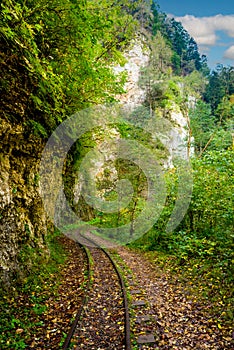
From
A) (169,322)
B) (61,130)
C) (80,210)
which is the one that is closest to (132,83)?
(80,210)

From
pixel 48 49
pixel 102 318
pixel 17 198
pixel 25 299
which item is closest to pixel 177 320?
pixel 102 318

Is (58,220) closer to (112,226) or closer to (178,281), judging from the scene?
(112,226)

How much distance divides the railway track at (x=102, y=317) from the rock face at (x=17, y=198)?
2.03 m

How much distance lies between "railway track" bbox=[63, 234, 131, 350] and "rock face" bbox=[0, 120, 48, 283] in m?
2.03

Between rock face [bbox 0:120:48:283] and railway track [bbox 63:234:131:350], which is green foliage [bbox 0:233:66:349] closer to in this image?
rock face [bbox 0:120:48:283]

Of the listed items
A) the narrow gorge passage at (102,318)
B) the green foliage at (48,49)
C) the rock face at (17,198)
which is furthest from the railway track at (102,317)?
the green foliage at (48,49)

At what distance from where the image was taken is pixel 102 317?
18.7 feet

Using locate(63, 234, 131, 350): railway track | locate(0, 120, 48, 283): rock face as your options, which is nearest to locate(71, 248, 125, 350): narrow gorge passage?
locate(63, 234, 131, 350): railway track

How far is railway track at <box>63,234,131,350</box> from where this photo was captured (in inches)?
186

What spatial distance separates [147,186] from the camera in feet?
47.3

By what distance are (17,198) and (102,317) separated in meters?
4.00

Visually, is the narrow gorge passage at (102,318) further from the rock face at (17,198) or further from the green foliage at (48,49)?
the green foliage at (48,49)

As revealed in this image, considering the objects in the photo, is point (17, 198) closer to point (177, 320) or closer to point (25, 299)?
point (25, 299)

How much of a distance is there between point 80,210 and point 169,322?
750 inches
